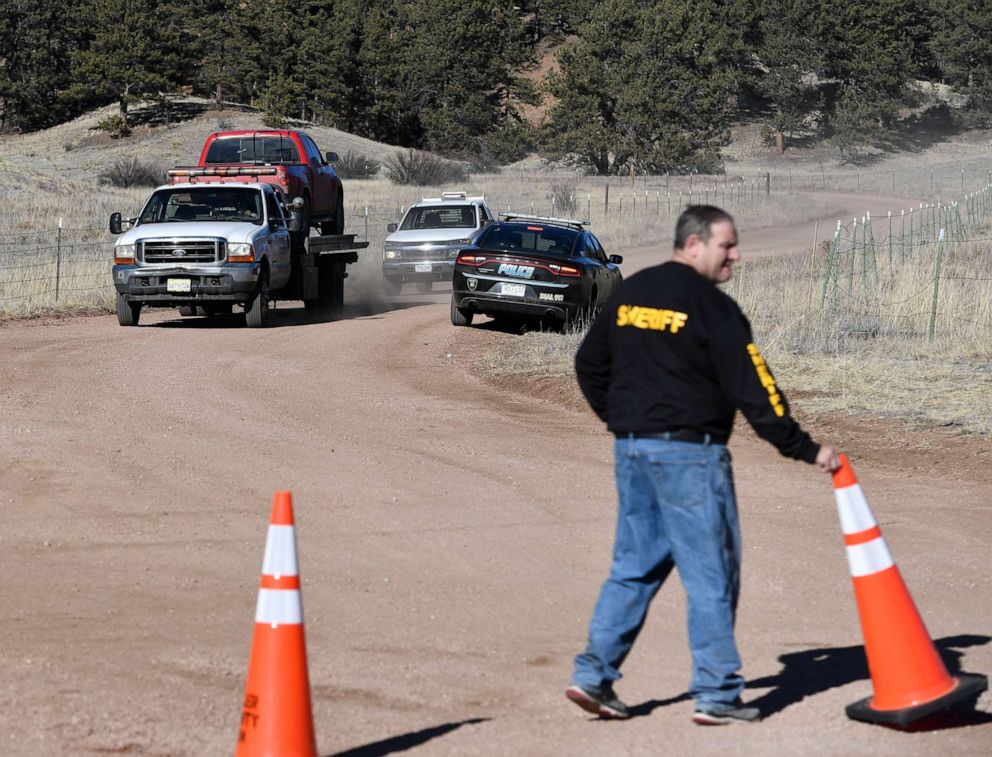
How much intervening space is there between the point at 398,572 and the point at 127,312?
13146 mm

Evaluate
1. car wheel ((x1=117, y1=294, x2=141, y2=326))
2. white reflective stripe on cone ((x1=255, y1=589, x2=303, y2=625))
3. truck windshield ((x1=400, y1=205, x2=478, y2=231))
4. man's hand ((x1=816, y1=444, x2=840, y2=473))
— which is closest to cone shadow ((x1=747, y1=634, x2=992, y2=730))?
man's hand ((x1=816, y1=444, x2=840, y2=473))

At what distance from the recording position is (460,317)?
20266mm

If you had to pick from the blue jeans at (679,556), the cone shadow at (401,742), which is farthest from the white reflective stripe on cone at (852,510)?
the cone shadow at (401,742)

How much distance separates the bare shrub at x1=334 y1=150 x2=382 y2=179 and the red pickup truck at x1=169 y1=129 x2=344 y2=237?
47.8 m

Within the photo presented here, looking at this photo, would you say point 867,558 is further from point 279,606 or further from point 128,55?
point 128,55

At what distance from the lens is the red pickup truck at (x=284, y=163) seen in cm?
2261

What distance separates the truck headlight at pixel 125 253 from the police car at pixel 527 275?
414cm

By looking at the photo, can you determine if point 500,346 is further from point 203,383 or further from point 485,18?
point 485,18

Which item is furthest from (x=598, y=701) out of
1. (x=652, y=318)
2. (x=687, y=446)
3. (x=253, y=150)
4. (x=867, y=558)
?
(x=253, y=150)

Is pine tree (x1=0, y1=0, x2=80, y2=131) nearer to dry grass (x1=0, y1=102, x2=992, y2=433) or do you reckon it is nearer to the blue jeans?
dry grass (x1=0, y1=102, x2=992, y2=433)

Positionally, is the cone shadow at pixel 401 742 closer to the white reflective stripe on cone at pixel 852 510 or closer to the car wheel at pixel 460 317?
the white reflective stripe on cone at pixel 852 510

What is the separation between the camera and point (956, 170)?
281 ft

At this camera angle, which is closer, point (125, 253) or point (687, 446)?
point (687, 446)

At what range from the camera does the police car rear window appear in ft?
64.5
